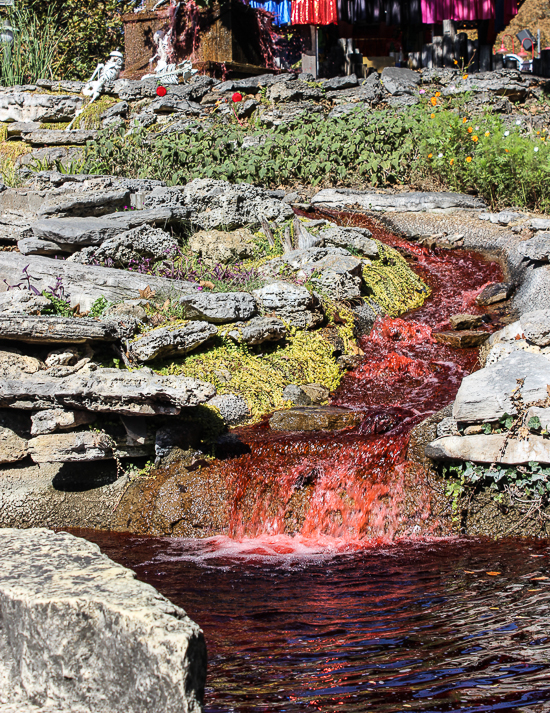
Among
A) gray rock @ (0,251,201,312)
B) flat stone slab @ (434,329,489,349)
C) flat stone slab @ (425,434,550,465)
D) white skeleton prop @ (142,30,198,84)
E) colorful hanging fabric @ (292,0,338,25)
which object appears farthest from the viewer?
colorful hanging fabric @ (292,0,338,25)

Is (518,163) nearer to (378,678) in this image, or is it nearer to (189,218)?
(189,218)

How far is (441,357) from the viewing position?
7.95 metres

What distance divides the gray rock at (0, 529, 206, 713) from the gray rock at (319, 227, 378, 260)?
7.80 metres

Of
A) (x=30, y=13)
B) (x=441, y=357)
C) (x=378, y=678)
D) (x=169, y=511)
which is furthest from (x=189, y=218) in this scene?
(x=30, y=13)

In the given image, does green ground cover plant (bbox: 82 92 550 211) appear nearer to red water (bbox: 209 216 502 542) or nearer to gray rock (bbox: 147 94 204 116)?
gray rock (bbox: 147 94 204 116)

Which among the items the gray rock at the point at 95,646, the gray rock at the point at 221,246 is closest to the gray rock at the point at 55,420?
the gray rock at the point at 95,646

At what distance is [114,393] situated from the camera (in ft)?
19.3

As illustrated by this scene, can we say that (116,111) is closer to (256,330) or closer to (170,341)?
(256,330)

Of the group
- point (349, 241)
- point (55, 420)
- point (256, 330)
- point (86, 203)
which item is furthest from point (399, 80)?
point (55, 420)

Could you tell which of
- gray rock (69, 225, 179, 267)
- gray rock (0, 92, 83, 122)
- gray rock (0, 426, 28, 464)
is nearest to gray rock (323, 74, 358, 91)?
gray rock (0, 92, 83, 122)

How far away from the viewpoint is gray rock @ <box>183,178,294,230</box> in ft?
33.1

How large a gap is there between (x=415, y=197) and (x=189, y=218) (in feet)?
13.7

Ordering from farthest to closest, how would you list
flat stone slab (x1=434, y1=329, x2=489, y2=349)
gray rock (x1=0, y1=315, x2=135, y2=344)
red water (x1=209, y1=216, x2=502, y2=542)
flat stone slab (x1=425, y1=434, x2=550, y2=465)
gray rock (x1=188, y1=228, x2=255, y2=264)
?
gray rock (x1=188, y1=228, x2=255, y2=264) → flat stone slab (x1=434, y1=329, x2=489, y2=349) → gray rock (x1=0, y1=315, x2=135, y2=344) → red water (x1=209, y1=216, x2=502, y2=542) → flat stone slab (x1=425, y1=434, x2=550, y2=465)

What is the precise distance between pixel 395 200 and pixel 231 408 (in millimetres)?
6596
